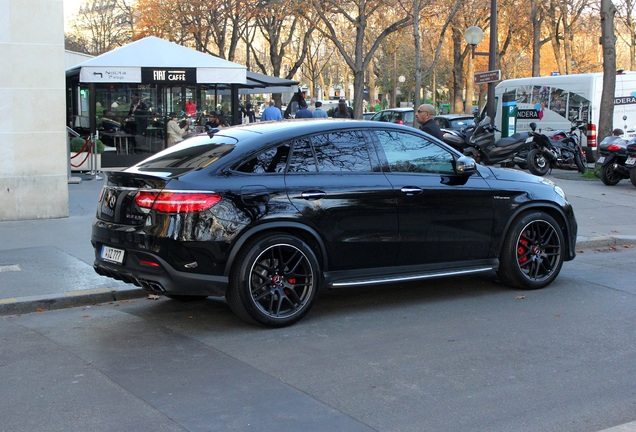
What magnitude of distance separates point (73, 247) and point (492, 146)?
11.7 metres

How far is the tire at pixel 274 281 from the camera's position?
20.3ft

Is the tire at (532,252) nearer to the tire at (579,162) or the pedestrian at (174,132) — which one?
the tire at (579,162)

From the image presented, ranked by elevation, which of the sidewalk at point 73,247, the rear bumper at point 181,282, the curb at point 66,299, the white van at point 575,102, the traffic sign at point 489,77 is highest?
the traffic sign at point 489,77

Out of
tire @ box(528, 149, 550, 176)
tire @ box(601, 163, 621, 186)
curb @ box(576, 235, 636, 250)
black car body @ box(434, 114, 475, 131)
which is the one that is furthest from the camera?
black car body @ box(434, 114, 475, 131)

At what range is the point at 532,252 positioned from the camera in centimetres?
779

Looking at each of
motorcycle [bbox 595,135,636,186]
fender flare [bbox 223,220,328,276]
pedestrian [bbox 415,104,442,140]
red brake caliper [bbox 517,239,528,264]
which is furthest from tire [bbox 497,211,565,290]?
motorcycle [bbox 595,135,636,186]

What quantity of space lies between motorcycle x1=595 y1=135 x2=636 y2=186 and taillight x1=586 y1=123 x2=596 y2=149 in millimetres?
3491

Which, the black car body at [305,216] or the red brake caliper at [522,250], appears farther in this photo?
→ the red brake caliper at [522,250]

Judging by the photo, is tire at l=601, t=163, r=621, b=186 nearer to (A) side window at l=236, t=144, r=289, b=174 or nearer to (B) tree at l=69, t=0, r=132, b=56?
(A) side window at l=236, t=144, r=289, b=174

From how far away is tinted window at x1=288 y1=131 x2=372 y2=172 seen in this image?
21.8 feet

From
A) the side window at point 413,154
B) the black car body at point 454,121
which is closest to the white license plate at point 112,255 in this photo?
the side window at point 413,154

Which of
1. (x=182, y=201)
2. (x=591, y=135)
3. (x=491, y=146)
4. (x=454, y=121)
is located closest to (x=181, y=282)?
(x=182, y=201)

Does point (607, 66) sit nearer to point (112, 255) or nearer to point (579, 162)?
point (579, 162)

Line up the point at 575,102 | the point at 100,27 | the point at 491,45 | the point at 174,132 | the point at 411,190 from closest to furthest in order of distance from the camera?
the point at 411,190, the point at 174,132, the point at 575,102, the point at 491,45, the point at 100,27
